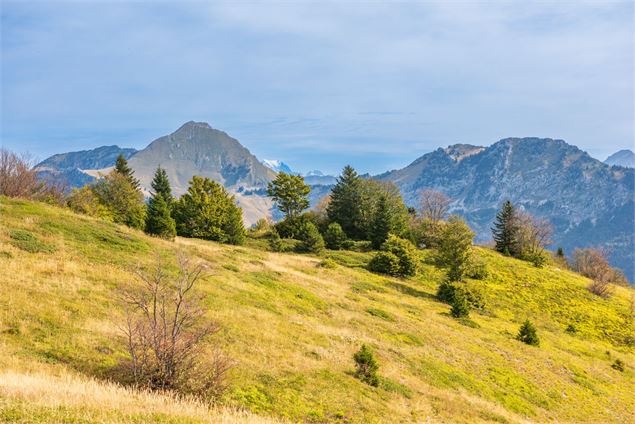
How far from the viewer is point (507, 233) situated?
81375 mm

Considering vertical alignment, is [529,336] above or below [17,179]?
below

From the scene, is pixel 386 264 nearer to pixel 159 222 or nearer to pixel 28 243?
pixel 159 222

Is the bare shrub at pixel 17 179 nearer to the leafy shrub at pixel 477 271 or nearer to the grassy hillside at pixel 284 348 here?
the grassy hillside at pixel 284 348

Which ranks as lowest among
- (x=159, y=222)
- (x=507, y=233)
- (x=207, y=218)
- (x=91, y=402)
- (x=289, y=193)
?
(x=91, y=402)

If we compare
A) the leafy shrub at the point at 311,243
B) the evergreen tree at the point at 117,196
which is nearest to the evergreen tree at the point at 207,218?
the evergreen tree at the point at 117,196

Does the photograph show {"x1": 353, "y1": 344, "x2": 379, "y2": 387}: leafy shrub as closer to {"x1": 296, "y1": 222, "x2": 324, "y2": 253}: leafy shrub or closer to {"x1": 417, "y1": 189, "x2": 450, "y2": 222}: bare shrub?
{"x1": 296, "y1": 222, "x2": 324, "y2": 253}: leafy shrub

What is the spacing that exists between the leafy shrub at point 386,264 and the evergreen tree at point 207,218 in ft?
77.1

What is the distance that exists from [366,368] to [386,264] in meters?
34.8

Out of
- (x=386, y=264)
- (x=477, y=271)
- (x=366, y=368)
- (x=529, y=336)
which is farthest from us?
(x=477, y=271)

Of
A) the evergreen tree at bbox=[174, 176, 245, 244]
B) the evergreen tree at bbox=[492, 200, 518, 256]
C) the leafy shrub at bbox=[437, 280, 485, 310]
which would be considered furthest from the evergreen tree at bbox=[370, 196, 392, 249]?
the evergreen tree at bbox=[492, 200, 518, 256]

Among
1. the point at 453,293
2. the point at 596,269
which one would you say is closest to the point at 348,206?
the point at 453,293

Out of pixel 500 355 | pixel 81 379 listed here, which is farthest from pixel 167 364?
pixel 500 355

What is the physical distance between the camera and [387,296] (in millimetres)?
38719

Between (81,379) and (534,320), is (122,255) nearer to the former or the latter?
(81,379)
